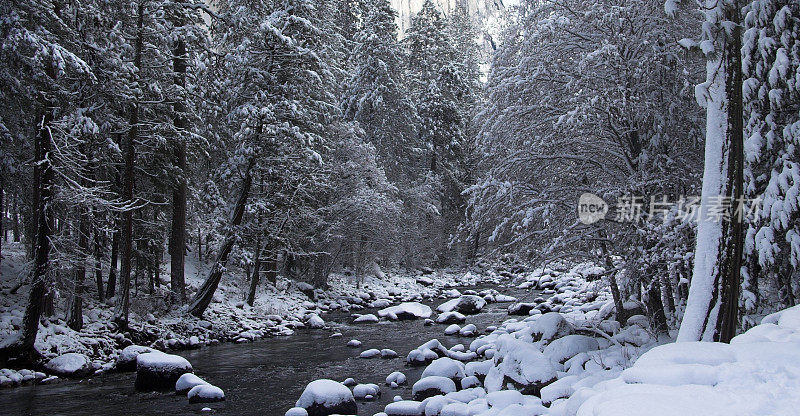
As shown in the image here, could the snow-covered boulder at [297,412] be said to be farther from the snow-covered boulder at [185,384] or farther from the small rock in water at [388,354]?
the small rock in water at [388,354]

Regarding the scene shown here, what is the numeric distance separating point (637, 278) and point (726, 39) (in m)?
4.09

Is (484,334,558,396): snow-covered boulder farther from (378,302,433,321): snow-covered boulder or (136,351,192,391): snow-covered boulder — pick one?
(378,302,433,321): snow-covered boulder

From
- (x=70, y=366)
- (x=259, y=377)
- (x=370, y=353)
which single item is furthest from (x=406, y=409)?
(x=70, y=366)

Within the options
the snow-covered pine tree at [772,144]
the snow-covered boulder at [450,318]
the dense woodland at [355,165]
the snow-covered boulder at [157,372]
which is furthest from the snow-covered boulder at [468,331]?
the snow-covered pine tree at [772,144]

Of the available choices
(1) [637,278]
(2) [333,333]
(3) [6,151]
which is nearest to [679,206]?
(1) [637,278]

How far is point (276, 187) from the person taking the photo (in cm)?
2003

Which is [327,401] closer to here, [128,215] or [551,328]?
[551,328]

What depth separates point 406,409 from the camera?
30.6 ft

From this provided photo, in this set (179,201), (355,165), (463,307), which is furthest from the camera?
(355,165)

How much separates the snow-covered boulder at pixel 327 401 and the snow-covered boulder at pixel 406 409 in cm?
72

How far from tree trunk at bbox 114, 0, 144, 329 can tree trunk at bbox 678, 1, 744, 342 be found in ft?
42.6

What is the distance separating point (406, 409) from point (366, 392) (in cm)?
161

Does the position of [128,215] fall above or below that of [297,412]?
above

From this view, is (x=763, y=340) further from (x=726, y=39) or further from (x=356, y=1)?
(x=356, y=1)
